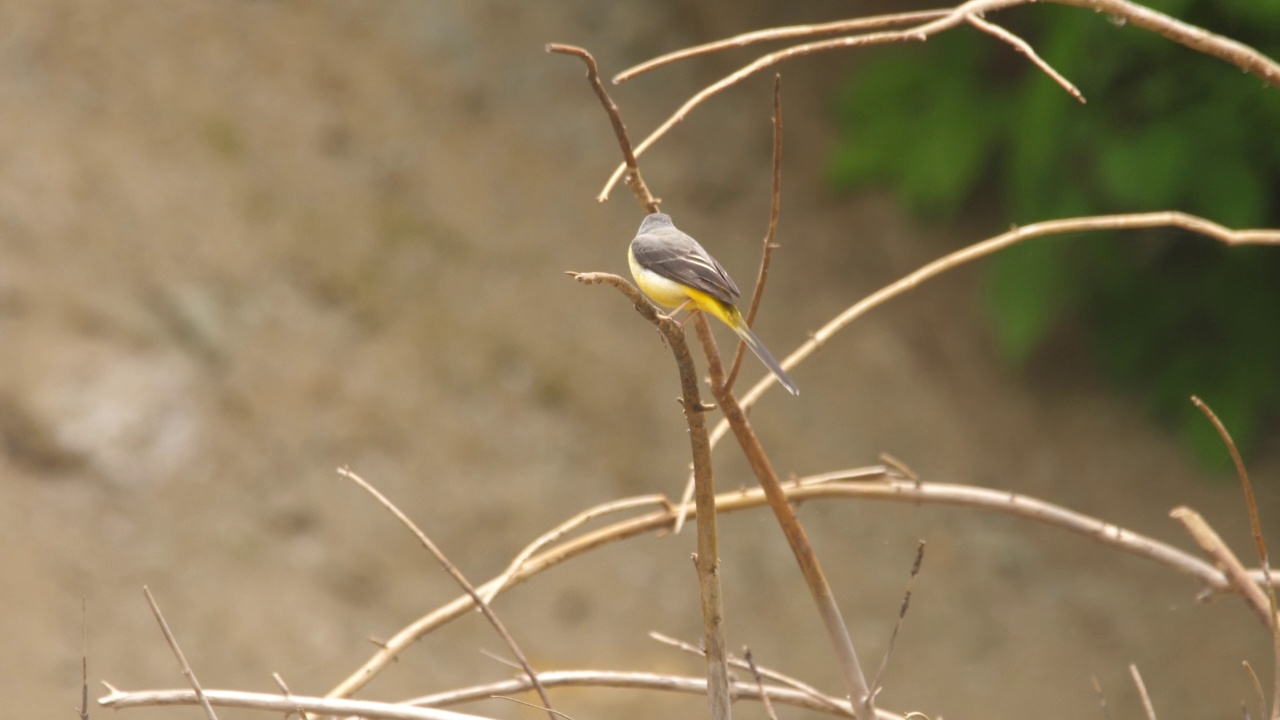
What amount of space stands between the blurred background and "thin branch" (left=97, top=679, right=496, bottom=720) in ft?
12.4

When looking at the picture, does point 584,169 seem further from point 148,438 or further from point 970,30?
point 148,438

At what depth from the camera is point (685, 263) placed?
4.92ft

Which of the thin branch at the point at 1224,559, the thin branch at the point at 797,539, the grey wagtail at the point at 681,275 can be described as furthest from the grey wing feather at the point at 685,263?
the thin branch at the point at 1224,559

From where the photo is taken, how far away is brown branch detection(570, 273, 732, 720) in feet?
4.61

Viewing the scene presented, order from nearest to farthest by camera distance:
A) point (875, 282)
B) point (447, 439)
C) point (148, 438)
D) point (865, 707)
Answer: point (865, 707), point (148, 438), point (447, 439), point (875, 282)

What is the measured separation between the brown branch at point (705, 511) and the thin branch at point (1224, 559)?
2.40ft

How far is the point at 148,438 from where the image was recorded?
5.94 m

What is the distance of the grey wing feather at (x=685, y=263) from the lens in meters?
1.50

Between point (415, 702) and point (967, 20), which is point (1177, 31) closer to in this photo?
point (967, 20)

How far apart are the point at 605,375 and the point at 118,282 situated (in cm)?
246

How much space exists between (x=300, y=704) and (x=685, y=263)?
0.71 m

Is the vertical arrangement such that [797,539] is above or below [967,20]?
below

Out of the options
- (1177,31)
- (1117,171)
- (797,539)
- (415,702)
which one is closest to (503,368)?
(1117,171)

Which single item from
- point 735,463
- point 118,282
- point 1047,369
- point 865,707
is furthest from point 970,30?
point 865,707
